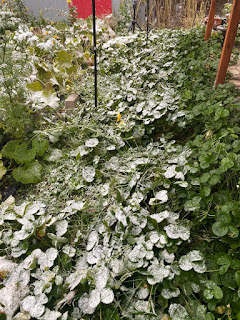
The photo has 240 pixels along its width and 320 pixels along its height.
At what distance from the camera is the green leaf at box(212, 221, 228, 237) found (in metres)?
1.10

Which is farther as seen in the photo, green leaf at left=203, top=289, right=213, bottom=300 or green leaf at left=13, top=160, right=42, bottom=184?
green leaf at left=13, top=160, right=42, bottom=184

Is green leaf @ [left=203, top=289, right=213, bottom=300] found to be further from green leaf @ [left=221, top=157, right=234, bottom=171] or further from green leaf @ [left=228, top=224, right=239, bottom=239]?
green leaf @ [left=221, top=157, right=234, bottom=171]

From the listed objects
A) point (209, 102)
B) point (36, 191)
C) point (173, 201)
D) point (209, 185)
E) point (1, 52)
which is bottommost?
point (36, 191)

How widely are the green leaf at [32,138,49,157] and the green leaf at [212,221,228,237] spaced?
1.29m

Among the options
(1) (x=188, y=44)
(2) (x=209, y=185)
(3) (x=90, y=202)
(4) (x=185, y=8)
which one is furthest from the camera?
(4) (x=185, y=8)

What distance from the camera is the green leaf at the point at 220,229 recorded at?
3.61 feet

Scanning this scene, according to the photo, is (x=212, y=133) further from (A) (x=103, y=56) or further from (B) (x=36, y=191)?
(A) (x=103, y=56)

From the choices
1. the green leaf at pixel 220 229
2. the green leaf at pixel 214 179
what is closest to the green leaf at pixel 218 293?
the green leaf at pixel 220 229

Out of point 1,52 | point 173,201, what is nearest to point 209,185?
point 173,201

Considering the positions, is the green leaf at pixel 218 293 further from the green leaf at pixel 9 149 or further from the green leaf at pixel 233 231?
the green leaf at pixel 9 149

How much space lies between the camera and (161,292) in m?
1.07

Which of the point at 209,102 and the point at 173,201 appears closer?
the point at 173,201

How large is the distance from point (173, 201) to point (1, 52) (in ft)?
4.99

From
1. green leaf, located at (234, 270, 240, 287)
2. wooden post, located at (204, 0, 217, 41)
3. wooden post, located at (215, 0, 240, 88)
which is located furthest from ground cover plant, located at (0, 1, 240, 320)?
wooden post, located at (204, 0, 217, 41)
